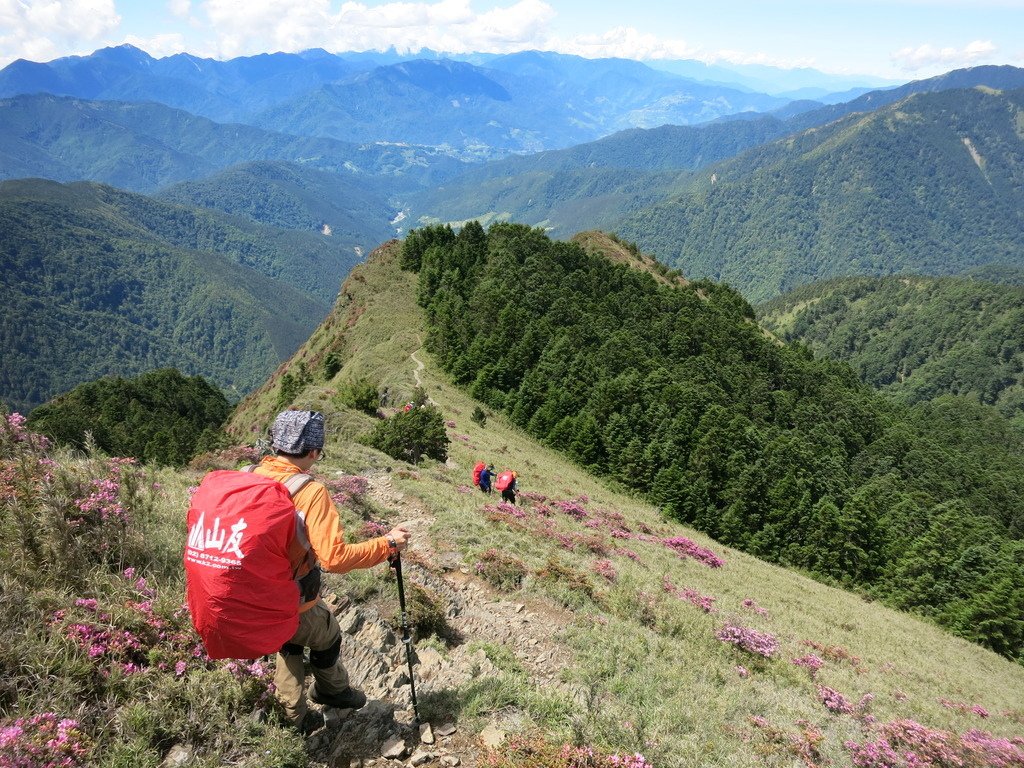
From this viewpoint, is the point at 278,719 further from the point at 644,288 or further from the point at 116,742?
the point at 644,288

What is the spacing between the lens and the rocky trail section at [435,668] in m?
6.46

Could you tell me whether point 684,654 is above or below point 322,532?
below

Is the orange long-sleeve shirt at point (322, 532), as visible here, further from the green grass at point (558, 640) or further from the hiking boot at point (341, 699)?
the green grass at point (558, 640)

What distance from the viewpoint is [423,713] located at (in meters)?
7.21

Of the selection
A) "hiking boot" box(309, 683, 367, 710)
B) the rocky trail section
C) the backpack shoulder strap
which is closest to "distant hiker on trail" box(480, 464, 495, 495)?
the rocky trail section

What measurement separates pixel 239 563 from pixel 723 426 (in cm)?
4983

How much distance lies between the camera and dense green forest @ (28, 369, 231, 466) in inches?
2271

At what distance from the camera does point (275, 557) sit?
4.82 meters

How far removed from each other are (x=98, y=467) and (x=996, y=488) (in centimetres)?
9383

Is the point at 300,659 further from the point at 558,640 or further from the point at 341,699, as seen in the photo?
the point at 558,640

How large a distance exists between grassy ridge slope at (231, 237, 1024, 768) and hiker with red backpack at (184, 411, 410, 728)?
296 cm

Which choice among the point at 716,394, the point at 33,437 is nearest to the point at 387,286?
the point at 716,394

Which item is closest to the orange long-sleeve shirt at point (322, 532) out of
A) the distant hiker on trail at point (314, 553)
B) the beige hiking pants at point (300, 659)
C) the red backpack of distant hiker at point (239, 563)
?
the distant hiker on trail at point (314, 553)

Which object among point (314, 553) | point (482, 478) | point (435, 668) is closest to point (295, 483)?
point (314, 553)
